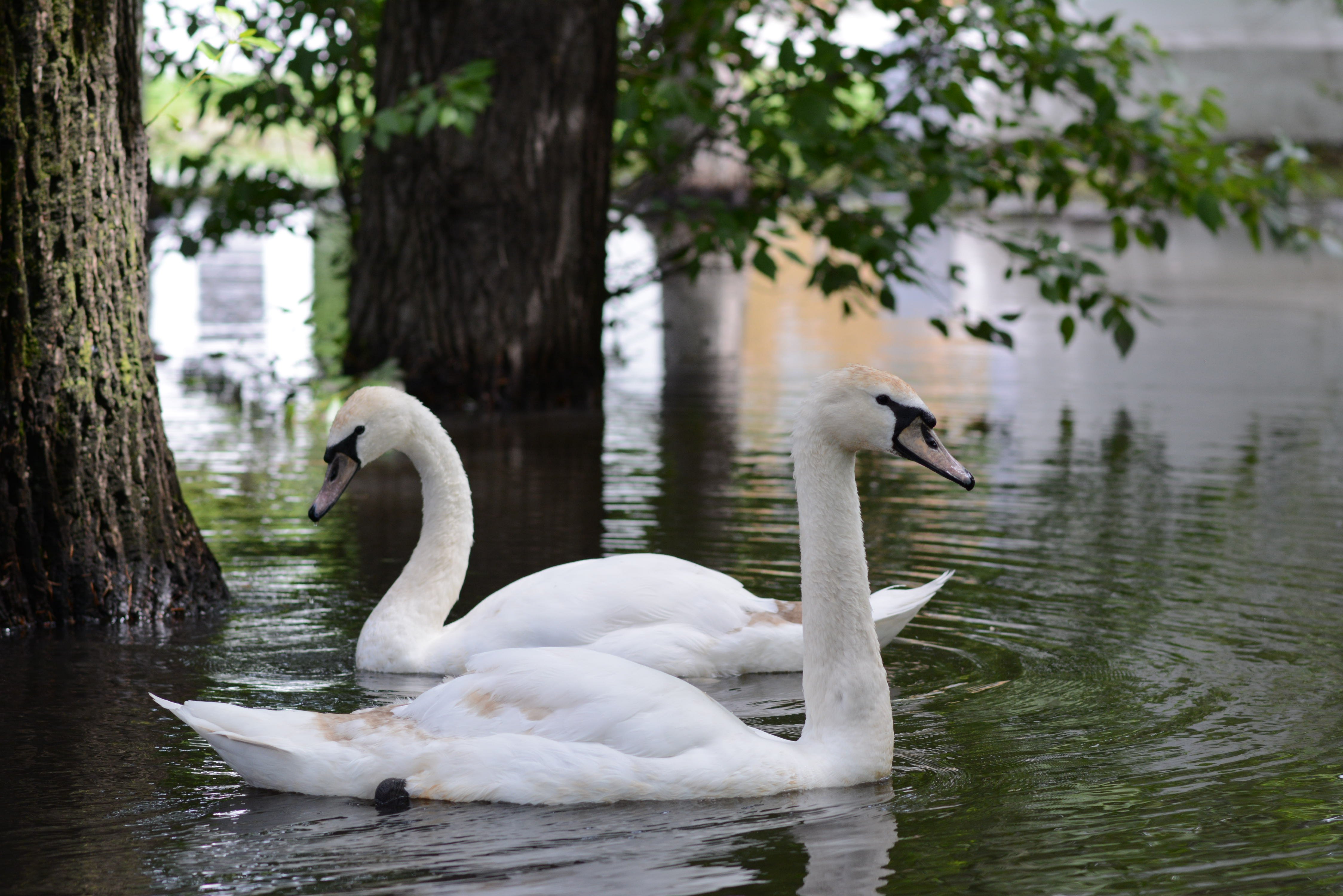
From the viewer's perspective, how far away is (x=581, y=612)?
5.57m

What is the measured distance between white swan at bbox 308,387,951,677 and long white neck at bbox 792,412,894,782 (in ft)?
3.30

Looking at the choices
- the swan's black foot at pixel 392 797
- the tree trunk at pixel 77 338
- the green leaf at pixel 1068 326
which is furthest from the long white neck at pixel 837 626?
the green leaf at pixel 1068 326

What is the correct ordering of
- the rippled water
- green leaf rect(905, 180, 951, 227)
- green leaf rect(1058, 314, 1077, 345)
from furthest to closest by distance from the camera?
green leaf rect(1058, 314, 1077, 345) < green leaf rect(905, 180, 951, 227) < the rippled water

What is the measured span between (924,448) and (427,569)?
6.92 ft

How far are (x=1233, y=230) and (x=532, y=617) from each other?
3103 centimetres

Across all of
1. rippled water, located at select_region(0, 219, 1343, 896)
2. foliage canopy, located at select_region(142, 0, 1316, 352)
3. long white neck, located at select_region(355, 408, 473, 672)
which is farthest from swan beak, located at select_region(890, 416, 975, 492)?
foliage canopy, located at select_region(142, 0, 1316, 352)

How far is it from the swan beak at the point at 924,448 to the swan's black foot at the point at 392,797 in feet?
5.03

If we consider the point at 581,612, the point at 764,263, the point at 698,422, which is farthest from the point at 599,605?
the point at 698,422

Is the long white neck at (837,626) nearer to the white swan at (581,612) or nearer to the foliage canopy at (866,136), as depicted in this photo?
the white swan at (581,612)

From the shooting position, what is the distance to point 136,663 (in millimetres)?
5496

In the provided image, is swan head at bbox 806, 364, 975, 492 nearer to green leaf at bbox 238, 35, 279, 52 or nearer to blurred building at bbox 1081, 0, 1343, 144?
green leaf at bbox 238, 35, 279, 52

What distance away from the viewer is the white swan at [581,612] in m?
5.54

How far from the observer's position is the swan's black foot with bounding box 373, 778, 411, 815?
4.02 meters

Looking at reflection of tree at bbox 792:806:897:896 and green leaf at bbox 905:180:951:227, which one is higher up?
green leaf at bbox 905:180:951:227
